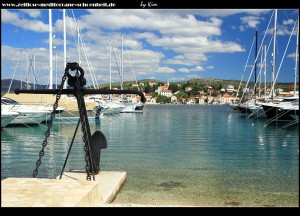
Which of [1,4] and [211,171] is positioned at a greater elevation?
[1,4]

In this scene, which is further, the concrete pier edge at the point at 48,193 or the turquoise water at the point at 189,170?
the turquoise water at the point at 189,170

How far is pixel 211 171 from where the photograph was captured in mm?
13422

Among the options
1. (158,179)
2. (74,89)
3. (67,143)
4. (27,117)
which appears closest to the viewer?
(74,89)

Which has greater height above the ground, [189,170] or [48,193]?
[48,193]

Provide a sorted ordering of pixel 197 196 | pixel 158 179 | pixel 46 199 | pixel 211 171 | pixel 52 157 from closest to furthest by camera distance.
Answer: pixel 46 199 → pixel 197 196 → pixel 158 179 → pixel 211 171 → pixel 52 157

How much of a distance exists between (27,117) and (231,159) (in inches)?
871

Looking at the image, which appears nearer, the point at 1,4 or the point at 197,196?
the point at 1,4

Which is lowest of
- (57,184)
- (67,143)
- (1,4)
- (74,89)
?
(67,143)

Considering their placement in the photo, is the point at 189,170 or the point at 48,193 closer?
the point at 48,193

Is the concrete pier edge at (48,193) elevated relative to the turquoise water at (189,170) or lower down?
elevated

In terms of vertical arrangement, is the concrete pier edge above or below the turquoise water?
above

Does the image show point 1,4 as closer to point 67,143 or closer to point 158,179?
point 158,179

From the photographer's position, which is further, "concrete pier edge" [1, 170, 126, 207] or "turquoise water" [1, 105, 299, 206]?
"turquoise water" [1, 105, 299, 206]

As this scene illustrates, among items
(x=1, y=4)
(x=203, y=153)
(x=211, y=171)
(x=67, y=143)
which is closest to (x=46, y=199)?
(x=1, y=4)
